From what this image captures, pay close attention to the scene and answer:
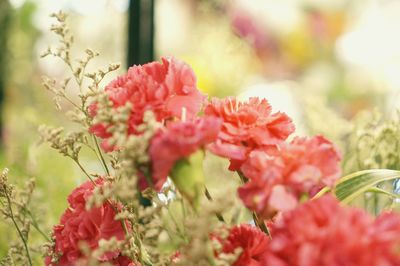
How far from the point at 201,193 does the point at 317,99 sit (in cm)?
40

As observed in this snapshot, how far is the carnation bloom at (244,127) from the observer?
371 millimetres

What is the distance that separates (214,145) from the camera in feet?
1.21

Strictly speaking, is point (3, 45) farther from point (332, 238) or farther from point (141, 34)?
point (332, 238)

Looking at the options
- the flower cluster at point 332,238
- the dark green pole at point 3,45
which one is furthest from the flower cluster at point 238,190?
the dark green pole at point 3,45

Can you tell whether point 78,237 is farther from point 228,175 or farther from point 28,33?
point 28,33

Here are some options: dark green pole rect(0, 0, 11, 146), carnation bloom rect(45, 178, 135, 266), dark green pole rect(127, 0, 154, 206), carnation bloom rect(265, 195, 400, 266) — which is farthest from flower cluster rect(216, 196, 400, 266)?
dark green pole rect(0, 0, 11, 146)

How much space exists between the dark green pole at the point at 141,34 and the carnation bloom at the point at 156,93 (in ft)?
1.84

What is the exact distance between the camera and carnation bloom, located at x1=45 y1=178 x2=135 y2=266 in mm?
411

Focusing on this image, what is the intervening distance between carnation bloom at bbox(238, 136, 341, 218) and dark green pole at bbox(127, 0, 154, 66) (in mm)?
602

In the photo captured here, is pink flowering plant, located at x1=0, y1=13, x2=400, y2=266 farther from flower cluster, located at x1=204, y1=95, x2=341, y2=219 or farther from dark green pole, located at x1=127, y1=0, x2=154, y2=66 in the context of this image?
dark green pole, located at x1=127, y1=0, x2=154, y2=66

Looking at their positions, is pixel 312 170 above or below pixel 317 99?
below

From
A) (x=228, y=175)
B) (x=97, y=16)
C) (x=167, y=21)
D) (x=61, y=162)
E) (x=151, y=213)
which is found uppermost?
(x=167, y=21)

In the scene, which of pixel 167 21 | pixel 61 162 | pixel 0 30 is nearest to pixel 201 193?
pixel 61 162

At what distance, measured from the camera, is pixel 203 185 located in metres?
0.38
